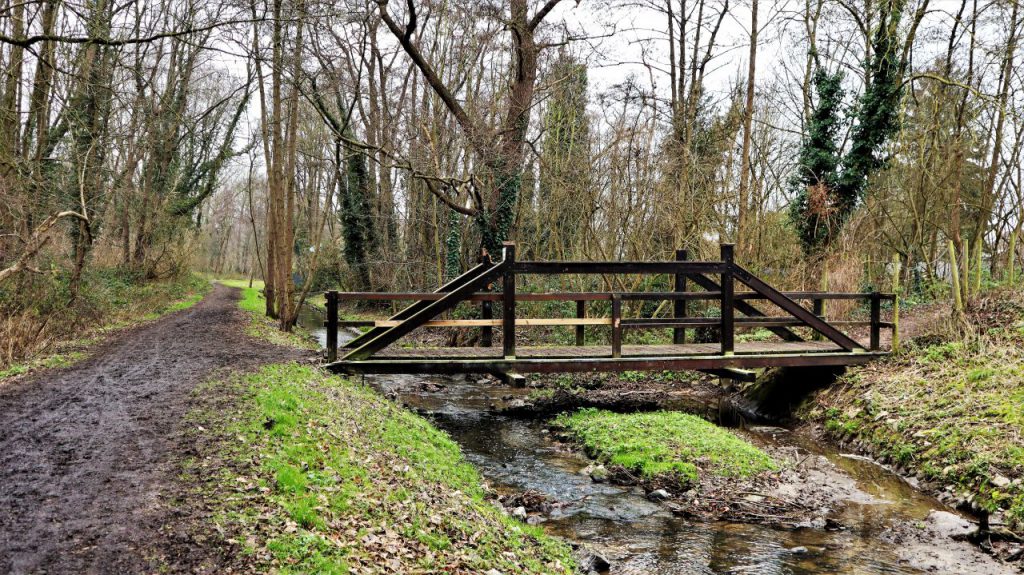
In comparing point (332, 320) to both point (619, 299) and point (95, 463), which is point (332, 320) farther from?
point (95, 463)

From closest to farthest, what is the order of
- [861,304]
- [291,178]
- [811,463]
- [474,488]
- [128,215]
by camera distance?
[474,488]
[811,463]
[861,304]
[291,178]
[128,215]

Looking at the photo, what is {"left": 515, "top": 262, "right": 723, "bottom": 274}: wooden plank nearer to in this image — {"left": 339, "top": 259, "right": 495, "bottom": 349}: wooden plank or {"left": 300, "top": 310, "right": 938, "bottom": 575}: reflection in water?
{"left": 339, "top": 259, "right": 495, "bottom": 349}: wooden plank

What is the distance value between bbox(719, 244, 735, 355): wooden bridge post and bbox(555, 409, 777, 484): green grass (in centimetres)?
151

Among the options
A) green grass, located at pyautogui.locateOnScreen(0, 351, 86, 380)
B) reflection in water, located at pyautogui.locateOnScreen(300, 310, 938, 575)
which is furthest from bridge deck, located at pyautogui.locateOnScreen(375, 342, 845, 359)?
green grass, located at pyautogui.locateOnScreen(0, 351, 86, 380)

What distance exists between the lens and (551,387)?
15.2m

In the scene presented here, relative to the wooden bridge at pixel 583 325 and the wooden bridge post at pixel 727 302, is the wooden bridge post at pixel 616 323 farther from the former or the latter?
the wooden bridge post at pixel 727 302

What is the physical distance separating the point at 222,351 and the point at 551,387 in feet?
23.7

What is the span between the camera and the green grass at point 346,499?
4.86 meters

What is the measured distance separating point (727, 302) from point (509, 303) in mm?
3999

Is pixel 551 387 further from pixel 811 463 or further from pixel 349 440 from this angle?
pixel 349 440

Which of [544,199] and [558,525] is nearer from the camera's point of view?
[558,525]

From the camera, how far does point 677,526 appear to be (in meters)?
7.25

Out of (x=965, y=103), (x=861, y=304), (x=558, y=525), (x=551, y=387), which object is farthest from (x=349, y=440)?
(x=965, y=103)

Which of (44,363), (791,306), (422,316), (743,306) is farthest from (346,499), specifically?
(743,306)
